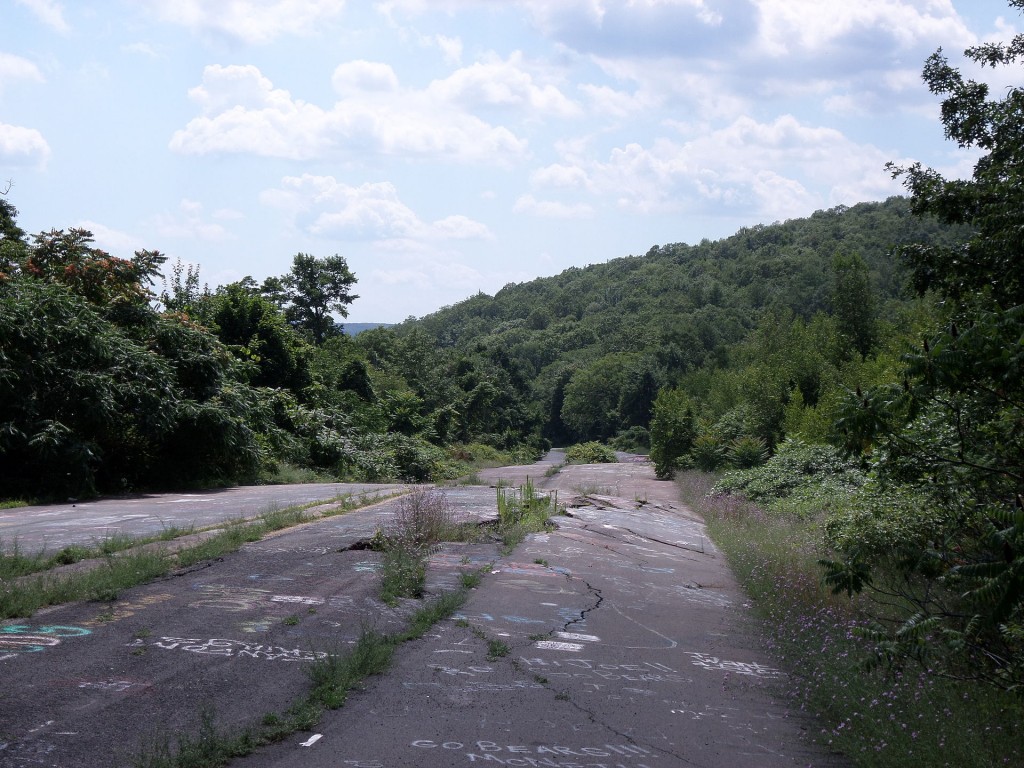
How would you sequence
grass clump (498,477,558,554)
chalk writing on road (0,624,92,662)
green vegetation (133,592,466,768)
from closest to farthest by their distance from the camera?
1. green vegetation (133,592,466,768)
2. chalk writing on road (0,624,92,662)
3. grass clump (498,477,558,554)

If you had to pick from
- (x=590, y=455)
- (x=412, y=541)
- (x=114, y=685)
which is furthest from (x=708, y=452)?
(x=114, y=685)

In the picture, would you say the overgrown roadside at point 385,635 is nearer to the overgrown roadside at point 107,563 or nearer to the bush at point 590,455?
the overgrown roadside at point 107,563

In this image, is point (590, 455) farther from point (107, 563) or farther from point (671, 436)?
point (107, 563)

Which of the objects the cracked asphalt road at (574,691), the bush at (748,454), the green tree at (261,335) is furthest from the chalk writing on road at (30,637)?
the bush at (748,454)

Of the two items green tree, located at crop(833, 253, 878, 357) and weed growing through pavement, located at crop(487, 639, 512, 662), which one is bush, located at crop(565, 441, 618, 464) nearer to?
green tree, located at crop(833, 253, 878, 357)

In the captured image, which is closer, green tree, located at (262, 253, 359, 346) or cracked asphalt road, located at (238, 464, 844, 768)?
cracked asphalt road, located at (238, 464, 844, 768)

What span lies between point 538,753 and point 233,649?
8.78 ft

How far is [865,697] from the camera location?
6.15m

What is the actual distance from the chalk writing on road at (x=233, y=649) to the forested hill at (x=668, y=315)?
37.9 metres

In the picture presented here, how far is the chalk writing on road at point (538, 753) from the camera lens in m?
5.14

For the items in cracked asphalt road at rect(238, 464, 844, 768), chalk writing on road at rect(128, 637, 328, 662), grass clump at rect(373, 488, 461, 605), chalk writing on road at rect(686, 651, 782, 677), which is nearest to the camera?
cracked asphalt road at rect(238, 464, 844, 768)

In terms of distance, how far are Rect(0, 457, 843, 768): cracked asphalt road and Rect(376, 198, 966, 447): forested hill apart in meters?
35.0

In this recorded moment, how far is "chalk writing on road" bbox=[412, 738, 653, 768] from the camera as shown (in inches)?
202

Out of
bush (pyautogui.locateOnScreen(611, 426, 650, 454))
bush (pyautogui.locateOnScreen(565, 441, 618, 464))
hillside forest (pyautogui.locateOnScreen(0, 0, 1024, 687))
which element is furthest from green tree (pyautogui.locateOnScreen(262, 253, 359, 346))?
bush (pyautogui.locateOnScreen(611, 426, 650, 454))
